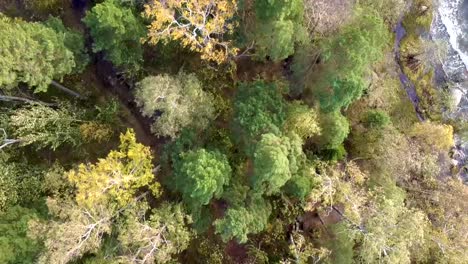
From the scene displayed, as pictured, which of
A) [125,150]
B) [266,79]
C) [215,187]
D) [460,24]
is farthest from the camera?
[460,24]

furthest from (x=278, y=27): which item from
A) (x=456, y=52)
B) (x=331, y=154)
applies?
(x=456, y=52)

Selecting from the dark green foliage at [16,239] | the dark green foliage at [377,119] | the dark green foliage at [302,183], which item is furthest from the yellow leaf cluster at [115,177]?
the dark green foliage at [377,119]

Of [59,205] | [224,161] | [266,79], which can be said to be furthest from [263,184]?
[59,205]

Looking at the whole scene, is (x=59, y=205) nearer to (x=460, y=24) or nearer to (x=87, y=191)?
(x=87, y=191)

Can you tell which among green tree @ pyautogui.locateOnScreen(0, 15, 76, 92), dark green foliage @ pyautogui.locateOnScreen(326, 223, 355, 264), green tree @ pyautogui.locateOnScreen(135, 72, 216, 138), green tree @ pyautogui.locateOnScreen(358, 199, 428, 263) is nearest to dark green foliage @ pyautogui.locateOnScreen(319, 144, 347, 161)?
dark green foliage @ pyautogui.locateOnScreen(326, 223, 355, 264)

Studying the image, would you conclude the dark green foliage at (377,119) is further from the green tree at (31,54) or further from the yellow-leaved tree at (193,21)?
the green tree at (31,54)

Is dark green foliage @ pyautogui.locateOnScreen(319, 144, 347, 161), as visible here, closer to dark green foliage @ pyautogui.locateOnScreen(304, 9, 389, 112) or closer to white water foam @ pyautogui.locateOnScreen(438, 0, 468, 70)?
dark green foliage @ pyautogui.locateOnScreen(304, 9, 389, 112)
